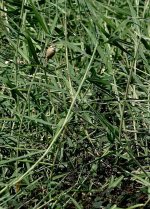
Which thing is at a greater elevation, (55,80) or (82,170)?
(55,80)

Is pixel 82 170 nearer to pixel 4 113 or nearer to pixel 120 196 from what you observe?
pixel 120 196

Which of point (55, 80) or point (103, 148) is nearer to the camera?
point (103, 148)

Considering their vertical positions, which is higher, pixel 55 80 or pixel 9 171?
pixel 55 80

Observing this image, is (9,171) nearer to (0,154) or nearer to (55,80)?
(0,154)

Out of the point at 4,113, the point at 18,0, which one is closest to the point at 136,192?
the point at 4,113

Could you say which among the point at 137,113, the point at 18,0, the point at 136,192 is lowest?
the point at 136,192

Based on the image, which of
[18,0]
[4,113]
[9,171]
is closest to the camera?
[9,171]

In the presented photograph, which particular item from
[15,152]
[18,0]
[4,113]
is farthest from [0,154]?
[18,0]

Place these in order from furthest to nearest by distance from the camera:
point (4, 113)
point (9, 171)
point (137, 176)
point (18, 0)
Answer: point (18, 0) < point (4, 113) < point (9, 171) < point (137, 176)

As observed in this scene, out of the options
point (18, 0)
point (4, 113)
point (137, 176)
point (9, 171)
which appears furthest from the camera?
point (18, 0)
